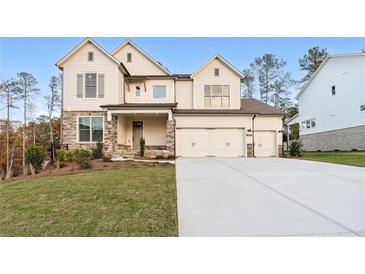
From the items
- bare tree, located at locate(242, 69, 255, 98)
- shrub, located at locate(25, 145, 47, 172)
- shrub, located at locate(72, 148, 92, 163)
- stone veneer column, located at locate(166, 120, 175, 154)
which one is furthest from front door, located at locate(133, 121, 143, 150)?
bare tree, located at locate(242, 69, 255, 98)

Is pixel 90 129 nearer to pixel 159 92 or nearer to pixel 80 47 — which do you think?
pixel 80 47

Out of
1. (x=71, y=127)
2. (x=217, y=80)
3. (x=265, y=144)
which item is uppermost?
(x=217, y=80)

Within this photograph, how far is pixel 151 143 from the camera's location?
1827 centimetres

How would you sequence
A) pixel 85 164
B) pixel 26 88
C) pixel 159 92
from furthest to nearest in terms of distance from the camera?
1. pixel 26 88
2. pixel 159 92
3. pixel 85 164

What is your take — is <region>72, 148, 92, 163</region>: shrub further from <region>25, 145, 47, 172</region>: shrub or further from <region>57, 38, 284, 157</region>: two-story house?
<region>25, 145, 47, 172</region>: shrub

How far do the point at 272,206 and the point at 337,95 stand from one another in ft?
67.9

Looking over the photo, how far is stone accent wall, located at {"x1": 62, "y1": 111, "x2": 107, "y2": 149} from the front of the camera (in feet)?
53.0

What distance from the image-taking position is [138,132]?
60.4ft

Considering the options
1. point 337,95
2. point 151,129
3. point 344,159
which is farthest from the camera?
point 337,95

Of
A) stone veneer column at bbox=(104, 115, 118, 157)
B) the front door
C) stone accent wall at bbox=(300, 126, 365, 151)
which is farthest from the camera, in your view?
stone accent wall at bbox=(300, 126, 365, 151)

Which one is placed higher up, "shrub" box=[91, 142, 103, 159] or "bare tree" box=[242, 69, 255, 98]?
"bare tree" box=[242, 69, 255, 98]

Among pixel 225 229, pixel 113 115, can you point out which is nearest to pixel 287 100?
pixel 113 115

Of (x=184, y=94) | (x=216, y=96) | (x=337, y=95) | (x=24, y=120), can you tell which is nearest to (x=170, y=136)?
(x=184, y=94)

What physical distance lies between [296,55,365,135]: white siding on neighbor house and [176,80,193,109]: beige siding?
12.7 meters
